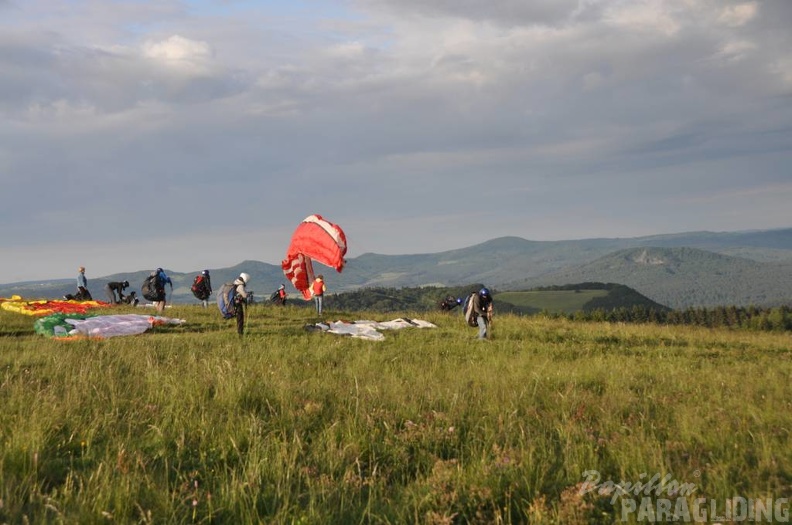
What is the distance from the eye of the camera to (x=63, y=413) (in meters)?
6.33

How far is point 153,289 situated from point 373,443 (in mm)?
23961

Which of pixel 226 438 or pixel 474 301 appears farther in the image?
pixel 474 301

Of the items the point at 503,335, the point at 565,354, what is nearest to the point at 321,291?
the point at 503,335

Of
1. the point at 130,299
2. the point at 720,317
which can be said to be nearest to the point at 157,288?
the point at 130,299

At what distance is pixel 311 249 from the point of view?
111 feet

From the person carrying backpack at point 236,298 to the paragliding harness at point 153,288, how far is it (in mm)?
7781

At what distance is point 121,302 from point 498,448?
3606cm

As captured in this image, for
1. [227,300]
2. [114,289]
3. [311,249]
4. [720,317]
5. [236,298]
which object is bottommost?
[720,317]

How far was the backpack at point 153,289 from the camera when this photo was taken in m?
26.6

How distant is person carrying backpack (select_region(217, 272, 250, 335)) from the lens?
18.6 meters

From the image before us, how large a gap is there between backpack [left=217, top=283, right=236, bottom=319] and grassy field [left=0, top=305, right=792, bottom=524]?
8.33m

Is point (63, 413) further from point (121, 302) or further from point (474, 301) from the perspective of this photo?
point (121, 302)

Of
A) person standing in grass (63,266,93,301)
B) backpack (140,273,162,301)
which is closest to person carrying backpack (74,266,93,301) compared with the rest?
person standing in grass (63,266,93,301)

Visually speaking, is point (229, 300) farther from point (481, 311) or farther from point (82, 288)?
point (82, 288)
